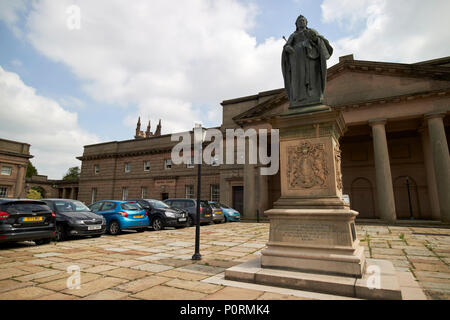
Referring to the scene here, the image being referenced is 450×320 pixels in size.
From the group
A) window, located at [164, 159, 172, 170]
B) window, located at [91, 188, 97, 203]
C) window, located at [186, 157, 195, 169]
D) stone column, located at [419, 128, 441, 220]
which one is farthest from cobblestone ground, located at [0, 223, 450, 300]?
window, located at [91, 188, 97, 203]

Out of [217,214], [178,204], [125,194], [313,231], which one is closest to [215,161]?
[217,214]

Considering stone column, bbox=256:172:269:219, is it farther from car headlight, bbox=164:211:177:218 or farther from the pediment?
car headlight, bbox=164:211:177:218

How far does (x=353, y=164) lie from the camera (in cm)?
2180

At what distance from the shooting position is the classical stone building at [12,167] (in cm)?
3472

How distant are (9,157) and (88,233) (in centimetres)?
3732

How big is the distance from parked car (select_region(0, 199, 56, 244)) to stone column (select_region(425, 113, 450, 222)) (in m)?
18.7

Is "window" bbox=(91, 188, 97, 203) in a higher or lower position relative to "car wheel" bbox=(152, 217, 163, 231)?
higher

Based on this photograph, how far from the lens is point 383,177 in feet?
51.2

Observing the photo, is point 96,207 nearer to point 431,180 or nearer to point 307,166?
point 307,166

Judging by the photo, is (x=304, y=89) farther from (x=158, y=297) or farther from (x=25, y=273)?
(x=25, y=273)

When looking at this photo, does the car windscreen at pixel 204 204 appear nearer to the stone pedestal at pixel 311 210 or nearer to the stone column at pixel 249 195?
the stone column at pixel 249 195

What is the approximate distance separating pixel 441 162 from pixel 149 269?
16938 millimetres

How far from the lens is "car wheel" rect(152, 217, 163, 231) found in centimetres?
1239
